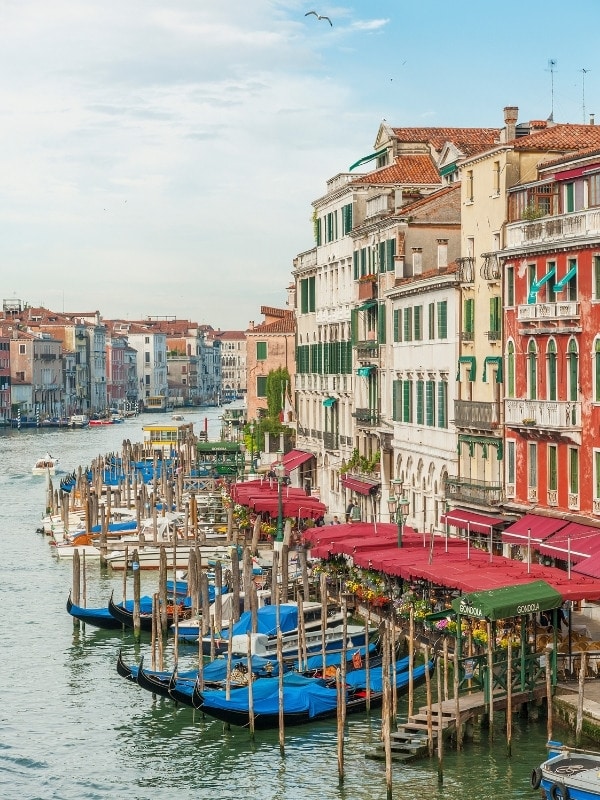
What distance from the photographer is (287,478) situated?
1757 inches

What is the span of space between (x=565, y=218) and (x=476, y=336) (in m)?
4.32

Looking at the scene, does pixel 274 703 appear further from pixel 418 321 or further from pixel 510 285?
pixel 418 321

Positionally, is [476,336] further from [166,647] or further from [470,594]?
[470,594]

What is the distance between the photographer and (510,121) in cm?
2958

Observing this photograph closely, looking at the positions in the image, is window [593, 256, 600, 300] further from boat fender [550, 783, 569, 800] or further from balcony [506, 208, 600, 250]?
boat fender [550, 783, 569, 800]

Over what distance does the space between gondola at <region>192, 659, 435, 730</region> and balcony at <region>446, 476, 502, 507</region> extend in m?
6.63

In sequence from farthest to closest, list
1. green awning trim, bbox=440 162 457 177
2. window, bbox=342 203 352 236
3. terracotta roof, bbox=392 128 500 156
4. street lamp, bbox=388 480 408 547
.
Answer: window, bbox=342 203 352 236 → terracotta roof, bbox=392 128 500 156 → green awning trim, bbox=440 162 457 177 → street lamp, bbox=388 480 408 547

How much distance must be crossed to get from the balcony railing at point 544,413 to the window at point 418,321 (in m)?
5.11

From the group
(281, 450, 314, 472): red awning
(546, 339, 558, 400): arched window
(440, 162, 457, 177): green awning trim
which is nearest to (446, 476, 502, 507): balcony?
(546, 339, 558, 400): arched window

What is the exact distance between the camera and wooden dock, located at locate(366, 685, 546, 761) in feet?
63.1

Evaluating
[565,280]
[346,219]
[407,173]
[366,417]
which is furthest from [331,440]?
[565,280]

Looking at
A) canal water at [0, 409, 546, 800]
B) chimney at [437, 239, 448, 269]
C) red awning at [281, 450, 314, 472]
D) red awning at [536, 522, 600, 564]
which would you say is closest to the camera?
canal water at [0, 409, 546, 800]

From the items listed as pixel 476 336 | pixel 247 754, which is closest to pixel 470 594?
pixel 247 754

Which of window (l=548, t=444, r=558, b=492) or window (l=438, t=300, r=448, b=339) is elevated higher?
window (l=438, t=300, r=448, b=339)
